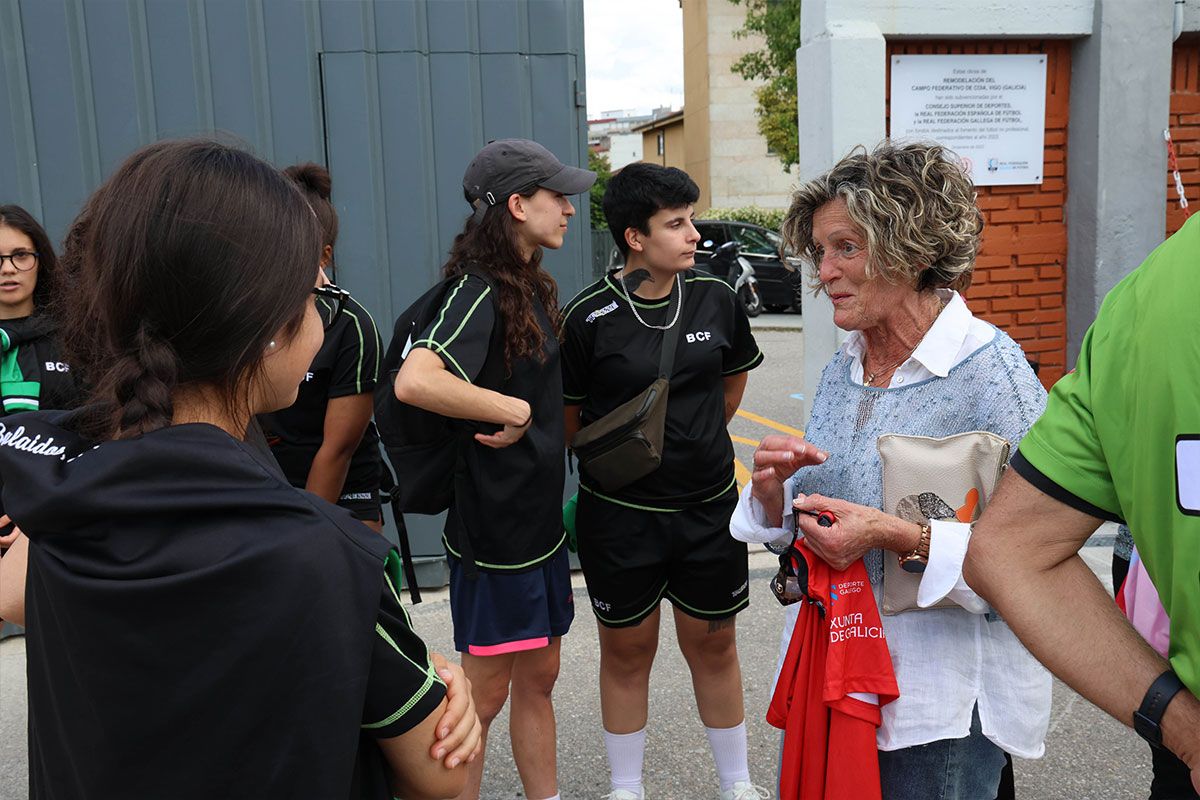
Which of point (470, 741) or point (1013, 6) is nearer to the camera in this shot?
point (470, 741)

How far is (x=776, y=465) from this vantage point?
229 centimetres

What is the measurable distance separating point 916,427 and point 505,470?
4.21 ft

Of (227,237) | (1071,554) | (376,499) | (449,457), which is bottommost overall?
(376,499)

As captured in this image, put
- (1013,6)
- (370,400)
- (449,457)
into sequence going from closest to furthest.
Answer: (449,457), (370,400), (1013,6)

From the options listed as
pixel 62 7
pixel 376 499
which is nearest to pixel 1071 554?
pixel 376 499

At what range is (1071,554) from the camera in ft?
4.23

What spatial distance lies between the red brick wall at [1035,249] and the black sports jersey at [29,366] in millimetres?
4483

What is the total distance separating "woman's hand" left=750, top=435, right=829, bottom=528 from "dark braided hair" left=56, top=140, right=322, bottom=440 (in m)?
1.29

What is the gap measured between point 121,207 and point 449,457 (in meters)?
1.85

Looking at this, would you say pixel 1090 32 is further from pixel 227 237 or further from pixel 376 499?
pixel 227 237

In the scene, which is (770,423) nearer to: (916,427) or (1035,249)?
(1035,249)

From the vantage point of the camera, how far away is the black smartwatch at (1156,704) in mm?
1177

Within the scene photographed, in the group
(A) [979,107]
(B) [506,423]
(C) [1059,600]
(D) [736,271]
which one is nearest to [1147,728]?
(C) [1059,600]

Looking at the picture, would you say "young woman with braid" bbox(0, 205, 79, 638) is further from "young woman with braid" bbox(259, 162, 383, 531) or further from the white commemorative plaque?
the white commemorative plaque
